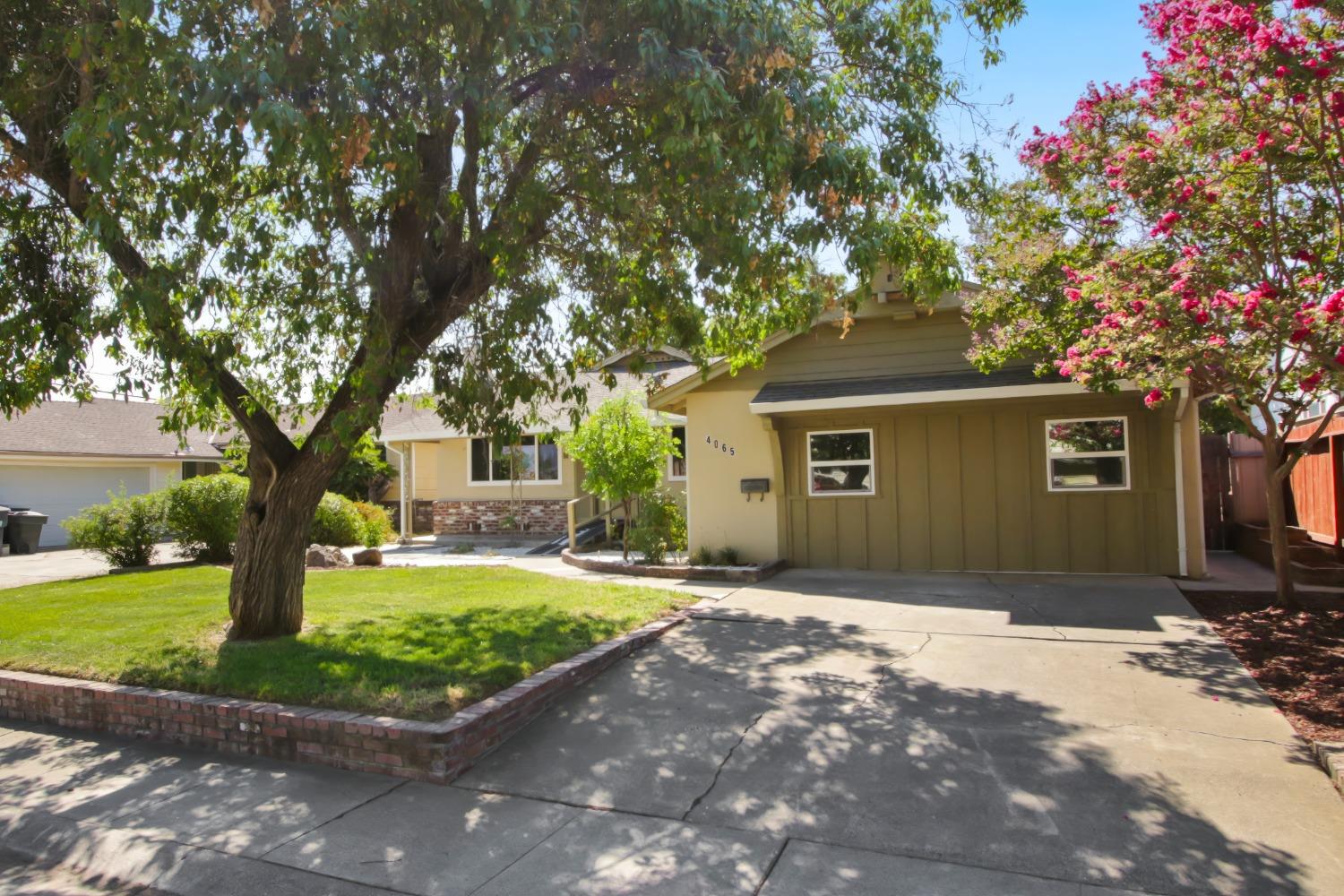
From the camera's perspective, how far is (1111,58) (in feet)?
26.7

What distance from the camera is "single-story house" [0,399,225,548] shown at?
899 inches

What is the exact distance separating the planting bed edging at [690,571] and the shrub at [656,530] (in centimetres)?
31

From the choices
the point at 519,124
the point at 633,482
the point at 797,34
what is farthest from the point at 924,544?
the point at 519,124

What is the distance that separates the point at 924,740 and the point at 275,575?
5664mm

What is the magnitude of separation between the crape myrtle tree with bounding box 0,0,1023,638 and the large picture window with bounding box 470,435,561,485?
12.0m

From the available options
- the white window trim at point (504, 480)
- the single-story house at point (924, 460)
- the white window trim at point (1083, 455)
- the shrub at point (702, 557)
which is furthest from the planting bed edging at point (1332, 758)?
the white window trim at point (504, 480)

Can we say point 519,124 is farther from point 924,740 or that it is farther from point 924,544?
point 924,544

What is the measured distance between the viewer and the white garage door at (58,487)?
2273 cm

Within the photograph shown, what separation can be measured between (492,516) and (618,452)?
8.96 meters

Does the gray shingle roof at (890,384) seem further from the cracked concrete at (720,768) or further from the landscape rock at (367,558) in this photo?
the landscape rock at (367,558)

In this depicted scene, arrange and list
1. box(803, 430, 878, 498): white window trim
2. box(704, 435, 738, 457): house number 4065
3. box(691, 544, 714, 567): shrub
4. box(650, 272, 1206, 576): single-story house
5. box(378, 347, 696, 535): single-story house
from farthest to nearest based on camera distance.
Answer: box(378, 347, 696, 535): single-story house < box(704, 435, 738, 457): house number 4065 < box(691, 544, 714, 567): shrub < box(803, 430, 878, 498): white window trim < box(650, 272, 1206, 576): single-story house

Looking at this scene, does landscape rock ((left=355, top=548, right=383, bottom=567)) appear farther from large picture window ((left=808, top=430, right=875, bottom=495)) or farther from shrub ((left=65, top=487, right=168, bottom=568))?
large picture window ((left=808, top=430, right=875, bottom=495))

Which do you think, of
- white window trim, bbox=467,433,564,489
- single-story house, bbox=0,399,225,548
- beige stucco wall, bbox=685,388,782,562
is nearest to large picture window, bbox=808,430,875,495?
beige stucco wall, bbox=685,388,782,562

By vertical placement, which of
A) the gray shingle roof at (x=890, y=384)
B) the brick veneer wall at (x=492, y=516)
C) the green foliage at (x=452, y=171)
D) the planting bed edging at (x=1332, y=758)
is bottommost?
the planting bed edging at (x=1332, y=758)
